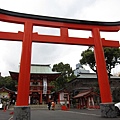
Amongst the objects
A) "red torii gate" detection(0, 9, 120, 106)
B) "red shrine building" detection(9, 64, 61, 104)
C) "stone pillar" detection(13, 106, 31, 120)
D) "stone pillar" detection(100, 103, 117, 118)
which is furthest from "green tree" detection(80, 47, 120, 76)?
"stone pillar" detection(13, 106, 31, 120)

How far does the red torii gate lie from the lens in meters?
8.88

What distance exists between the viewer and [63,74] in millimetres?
50281

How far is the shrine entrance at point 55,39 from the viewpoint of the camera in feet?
29.0

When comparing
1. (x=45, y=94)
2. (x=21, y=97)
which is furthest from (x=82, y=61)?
(x=21, y=97)

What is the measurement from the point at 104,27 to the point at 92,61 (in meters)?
19.7

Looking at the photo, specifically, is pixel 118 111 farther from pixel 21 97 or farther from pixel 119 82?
pixel 119 82

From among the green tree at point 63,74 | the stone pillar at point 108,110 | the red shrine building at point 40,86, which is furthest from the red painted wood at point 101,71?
the green tree at point 63,74

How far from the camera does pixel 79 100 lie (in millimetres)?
32062

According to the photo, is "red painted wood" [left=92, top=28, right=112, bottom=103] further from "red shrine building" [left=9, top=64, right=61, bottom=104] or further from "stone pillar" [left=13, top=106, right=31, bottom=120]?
"red shrine building" [left=9, top=64, right=61, bottom=104]

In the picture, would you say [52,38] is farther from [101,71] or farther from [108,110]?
[108,110]

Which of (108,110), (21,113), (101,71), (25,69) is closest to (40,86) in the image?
(101,71)

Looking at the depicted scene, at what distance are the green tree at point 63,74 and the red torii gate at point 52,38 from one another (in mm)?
37605

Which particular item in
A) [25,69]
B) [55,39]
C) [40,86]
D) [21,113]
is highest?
[40,86]

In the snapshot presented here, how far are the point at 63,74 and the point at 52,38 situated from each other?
4042 centimetres
